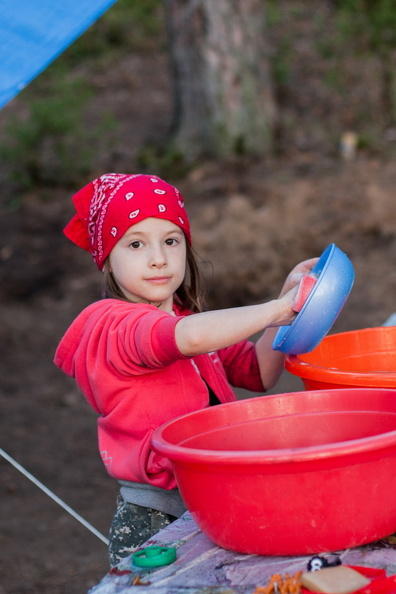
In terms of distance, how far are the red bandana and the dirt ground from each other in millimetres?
2271

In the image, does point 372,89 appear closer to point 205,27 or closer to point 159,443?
point 205,27

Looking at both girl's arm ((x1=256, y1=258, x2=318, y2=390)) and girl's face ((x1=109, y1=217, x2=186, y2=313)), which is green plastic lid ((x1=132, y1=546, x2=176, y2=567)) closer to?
girl's face ((x1=109, y1=217, x2=186, y2=313))

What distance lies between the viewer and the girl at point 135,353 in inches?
70.6

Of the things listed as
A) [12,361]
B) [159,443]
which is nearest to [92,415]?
[12,361]

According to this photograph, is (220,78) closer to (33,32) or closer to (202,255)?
(202,255)

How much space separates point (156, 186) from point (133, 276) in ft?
0.76

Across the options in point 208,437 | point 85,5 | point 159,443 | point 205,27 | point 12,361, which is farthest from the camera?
point 205,27

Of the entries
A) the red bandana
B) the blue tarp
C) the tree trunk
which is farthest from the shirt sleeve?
the tree trunk

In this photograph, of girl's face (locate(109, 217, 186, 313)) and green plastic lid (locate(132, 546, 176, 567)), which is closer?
green plastic lid (locate(132, 546, 176, 567))

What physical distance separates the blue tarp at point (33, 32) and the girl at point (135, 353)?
1.77ft

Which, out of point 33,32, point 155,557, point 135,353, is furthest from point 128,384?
point 33,32

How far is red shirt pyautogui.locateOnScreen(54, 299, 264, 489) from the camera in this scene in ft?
5.77

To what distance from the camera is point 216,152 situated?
699cm

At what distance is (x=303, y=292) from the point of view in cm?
157
